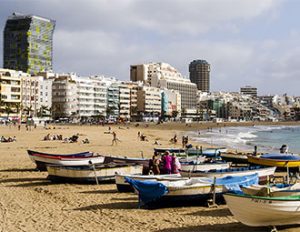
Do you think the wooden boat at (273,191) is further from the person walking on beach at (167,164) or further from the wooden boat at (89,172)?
the wooden boat at (89,172)

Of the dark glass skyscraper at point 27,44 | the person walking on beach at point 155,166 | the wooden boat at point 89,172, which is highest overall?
the dark glass skyscraper at point 27,44

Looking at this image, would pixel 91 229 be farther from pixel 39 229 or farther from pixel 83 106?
pixel 83 106

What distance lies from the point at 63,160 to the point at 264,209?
12.7 meters

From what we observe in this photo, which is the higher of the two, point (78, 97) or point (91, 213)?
point (78, 97)

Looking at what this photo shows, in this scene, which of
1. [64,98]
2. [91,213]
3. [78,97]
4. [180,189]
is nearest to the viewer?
[180,189]

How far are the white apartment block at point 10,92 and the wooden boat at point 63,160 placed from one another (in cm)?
9324

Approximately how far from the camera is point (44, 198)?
1630 centimetres

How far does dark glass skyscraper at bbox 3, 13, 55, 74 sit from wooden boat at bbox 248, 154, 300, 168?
16746cm

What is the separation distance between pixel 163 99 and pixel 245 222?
16758 centimetres

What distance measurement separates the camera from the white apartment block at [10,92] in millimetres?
112812

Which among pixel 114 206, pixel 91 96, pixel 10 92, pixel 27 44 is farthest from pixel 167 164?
pixel 27 44

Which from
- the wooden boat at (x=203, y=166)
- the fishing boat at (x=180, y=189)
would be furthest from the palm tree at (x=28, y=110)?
the fishing boat at (x=180, y=189)

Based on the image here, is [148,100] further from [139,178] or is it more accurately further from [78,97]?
[139,178]

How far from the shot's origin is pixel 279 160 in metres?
22.3
